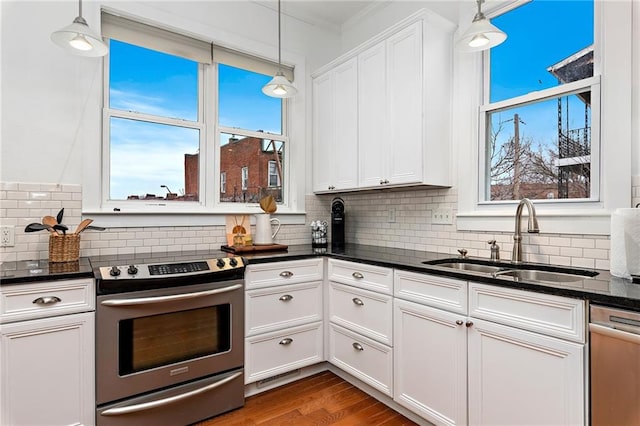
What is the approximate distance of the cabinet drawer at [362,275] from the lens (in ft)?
7.02

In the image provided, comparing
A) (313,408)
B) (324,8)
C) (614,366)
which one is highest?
(324,8)

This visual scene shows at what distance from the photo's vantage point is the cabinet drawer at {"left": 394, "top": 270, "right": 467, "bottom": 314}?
175 centimetres

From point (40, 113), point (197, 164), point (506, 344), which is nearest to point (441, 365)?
point (506, 344)

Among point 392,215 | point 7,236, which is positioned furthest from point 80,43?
point 392,215

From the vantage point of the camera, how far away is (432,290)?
1880mm

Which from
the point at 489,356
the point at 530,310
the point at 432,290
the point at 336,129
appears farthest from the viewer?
the point at 336,129

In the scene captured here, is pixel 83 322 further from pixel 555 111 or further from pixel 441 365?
pixel 555 111

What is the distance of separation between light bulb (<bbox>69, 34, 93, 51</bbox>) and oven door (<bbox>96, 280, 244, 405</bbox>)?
127 centimetres

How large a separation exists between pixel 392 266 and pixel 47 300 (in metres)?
1.77

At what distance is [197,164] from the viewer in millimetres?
2855

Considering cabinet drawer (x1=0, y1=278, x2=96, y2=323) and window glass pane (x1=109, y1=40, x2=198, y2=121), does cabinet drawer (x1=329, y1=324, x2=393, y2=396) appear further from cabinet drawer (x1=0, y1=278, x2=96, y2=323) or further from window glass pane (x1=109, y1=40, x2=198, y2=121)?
window glass pane (x1=109, y1=40, x2=198, y2=121)

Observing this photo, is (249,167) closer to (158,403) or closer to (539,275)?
(158,403)

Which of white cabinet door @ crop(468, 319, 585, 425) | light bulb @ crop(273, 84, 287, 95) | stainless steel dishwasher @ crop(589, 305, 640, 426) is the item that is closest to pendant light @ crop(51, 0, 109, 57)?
light bulb @ crop(273, 84, 287, 95)

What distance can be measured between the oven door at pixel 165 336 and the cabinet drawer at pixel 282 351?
105 mm
